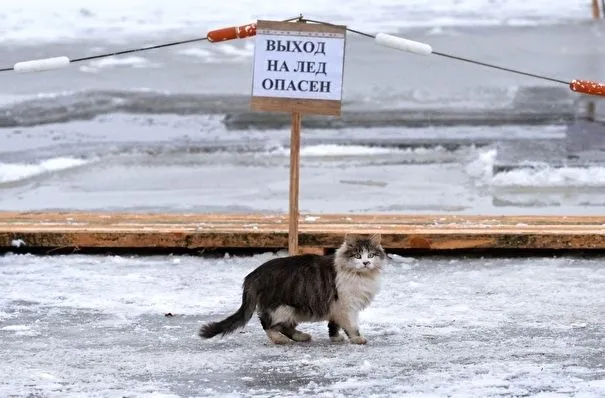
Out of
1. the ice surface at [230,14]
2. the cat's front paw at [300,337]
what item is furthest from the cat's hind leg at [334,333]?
the ice surface at [230,14]

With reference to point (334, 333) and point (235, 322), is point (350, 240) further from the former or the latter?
point (235, 322)

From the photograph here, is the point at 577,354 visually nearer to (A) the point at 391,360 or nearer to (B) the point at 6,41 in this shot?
(A) the point at 391,360

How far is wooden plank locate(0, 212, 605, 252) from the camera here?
9219 millimetres

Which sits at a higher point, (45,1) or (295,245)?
(45,1)

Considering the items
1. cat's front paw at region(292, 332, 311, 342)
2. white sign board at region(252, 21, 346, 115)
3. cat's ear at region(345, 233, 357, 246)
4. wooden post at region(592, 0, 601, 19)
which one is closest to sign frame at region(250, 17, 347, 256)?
white sign board at region(252, 21, 346, 115)

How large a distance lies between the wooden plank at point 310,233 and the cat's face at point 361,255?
2129mm

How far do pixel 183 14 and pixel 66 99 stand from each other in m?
10.3

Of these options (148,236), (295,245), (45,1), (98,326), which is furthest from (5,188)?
(45,1)

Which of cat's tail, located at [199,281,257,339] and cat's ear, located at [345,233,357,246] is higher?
cat's ear, located at [345,233,357,246]

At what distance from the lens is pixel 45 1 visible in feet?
100

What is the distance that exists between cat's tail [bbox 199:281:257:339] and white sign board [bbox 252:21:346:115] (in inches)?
69.9

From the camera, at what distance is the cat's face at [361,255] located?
275 inches

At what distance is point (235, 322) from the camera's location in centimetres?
698

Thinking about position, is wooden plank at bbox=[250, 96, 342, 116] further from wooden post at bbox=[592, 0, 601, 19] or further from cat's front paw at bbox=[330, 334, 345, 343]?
wooden post at bbox=[592, 0, 601, 19]
